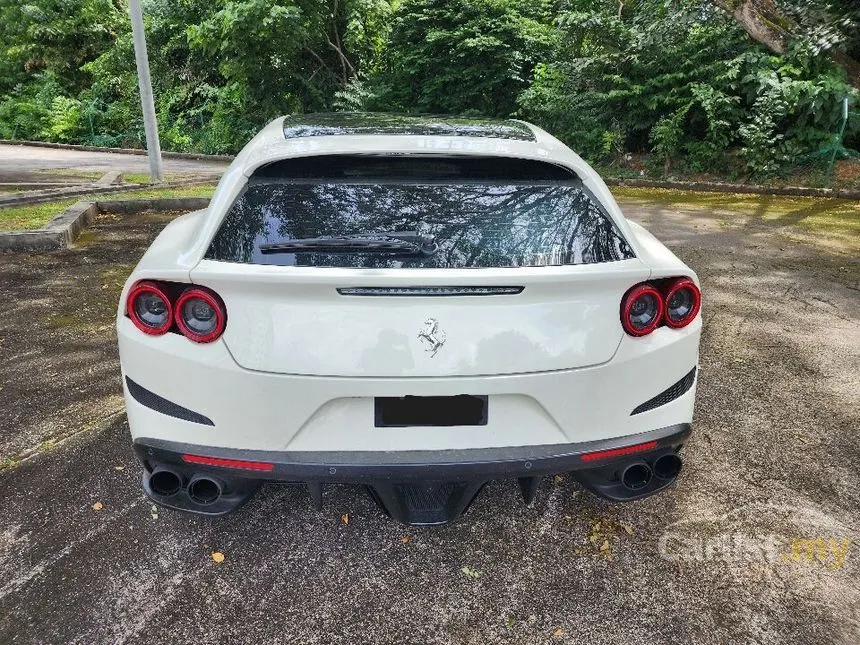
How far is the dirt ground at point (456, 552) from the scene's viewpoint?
2025mm

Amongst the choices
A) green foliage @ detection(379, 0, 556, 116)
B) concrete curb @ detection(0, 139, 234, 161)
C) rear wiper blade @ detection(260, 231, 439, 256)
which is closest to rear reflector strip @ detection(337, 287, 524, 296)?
rear wiper blade @ detection(260, 231, 439, 256)

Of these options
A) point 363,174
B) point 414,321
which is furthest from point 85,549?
point 363,174

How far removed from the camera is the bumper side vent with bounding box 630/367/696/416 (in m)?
2.12

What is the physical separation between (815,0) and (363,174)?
13329mm

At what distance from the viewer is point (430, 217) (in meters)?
2.13

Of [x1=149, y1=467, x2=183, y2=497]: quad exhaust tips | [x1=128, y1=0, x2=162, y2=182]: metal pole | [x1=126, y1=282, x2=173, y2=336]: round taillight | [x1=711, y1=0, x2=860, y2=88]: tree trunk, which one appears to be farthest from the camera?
[x1=711, y1=0, x2=860, y2=88]: tree trunk

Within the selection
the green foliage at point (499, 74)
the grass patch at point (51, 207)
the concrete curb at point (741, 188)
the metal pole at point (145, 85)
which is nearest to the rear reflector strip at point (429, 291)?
the grass patch at point (51, 207)

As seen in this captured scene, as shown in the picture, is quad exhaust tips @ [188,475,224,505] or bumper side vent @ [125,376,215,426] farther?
quad exhaust tips @ [188,475,224,505]

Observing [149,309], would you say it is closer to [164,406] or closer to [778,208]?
[164,406]

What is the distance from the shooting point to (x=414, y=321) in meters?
1.89

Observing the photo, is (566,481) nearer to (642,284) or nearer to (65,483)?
(642,284)

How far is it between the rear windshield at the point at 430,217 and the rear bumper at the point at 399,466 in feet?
1.98

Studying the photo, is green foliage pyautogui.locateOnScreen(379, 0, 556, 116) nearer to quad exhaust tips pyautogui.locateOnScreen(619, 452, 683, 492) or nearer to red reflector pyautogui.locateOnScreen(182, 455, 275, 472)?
quad exhaust tips pyautogui.locateOnScreen(619, 452, 683, 492)

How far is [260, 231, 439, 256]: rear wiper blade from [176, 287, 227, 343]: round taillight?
23cm
